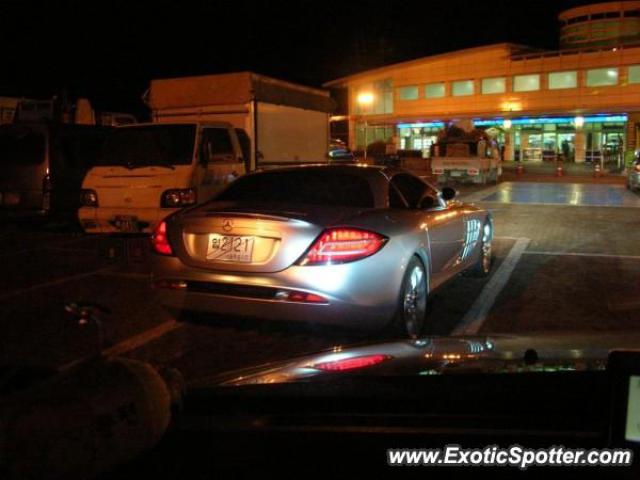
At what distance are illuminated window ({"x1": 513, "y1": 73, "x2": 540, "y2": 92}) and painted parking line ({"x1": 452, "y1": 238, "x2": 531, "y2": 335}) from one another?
42.9 m

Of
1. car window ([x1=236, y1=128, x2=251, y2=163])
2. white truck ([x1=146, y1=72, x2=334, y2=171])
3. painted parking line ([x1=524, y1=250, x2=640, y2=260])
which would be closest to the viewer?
painted parking line ([x1=524, y1=250, x2=640, y2=260])

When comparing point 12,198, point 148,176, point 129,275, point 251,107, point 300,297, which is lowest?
point 129,275

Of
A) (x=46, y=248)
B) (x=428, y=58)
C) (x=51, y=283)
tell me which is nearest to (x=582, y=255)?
(x=51, y=283)

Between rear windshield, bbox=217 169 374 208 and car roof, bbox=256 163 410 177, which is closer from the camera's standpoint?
rear windshield, bbox=217 169 374 208

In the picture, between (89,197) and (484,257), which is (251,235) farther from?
(89,197)

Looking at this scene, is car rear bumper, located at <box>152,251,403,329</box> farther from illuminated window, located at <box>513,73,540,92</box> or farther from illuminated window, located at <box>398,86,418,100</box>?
illuminated window, located at <box>398,86,418,100</box>

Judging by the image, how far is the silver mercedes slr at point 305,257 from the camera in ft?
18.0

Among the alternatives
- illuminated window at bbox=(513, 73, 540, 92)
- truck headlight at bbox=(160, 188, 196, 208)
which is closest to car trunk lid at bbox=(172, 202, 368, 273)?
truck headlight at bbox=(160, 188, 196, 208)

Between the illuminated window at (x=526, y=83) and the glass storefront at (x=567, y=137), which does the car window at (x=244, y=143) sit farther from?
the illuminated window at (x=526, y=83)

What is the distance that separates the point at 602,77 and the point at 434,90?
12205 millimetres

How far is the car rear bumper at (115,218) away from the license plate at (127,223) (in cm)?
1

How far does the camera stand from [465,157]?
29391mm

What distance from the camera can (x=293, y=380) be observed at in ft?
8.45

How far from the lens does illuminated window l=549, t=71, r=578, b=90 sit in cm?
5000
